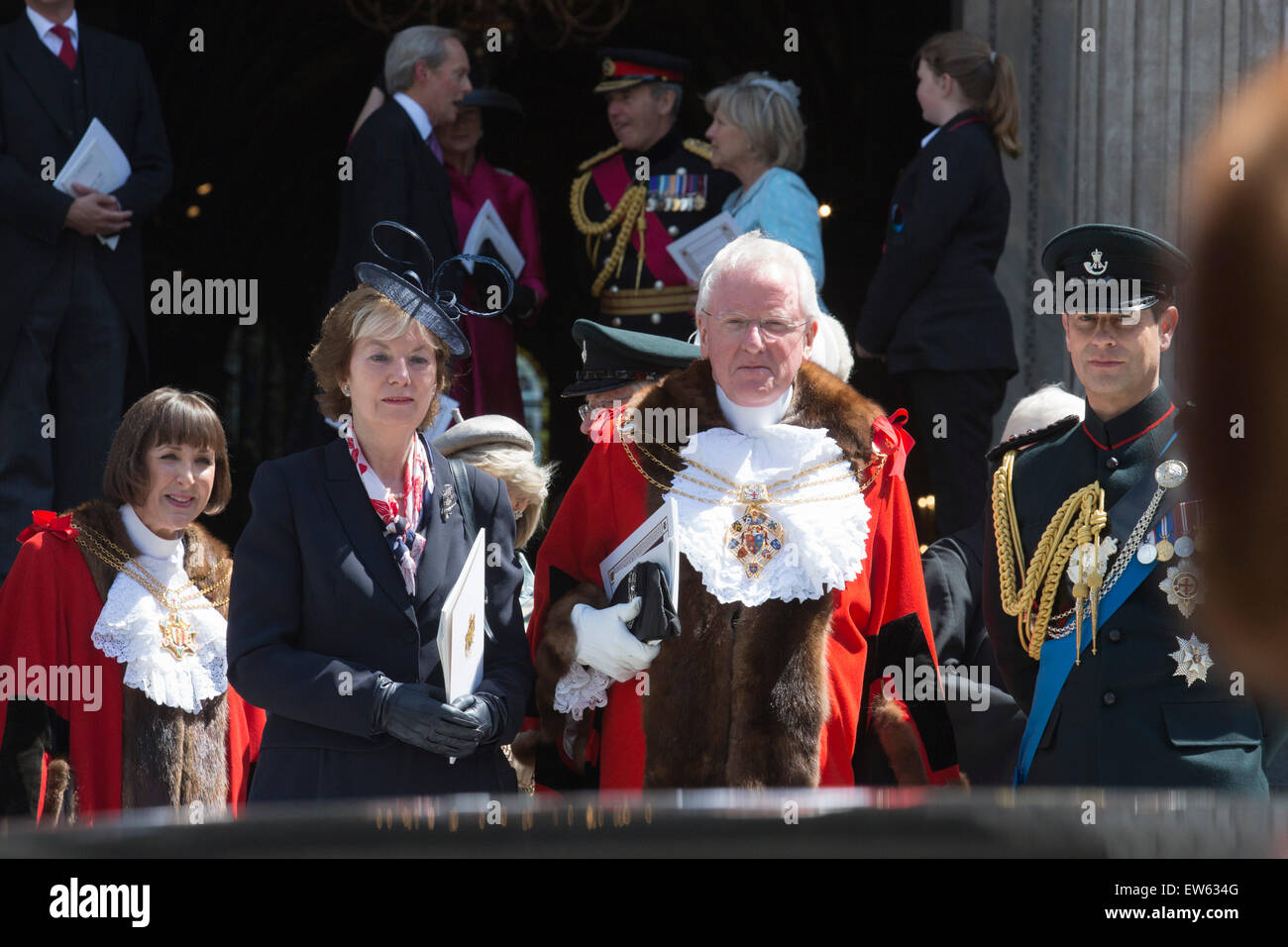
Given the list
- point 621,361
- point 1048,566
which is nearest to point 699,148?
point 621,361

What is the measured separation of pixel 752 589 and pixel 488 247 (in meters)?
3.23

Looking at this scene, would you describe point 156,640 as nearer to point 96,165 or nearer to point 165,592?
point 165,592

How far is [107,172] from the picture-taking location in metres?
5.75

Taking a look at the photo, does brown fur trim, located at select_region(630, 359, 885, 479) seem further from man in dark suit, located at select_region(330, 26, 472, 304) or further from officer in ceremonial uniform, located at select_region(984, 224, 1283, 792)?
man in dark suit, located at select_region(330, 26, 472, 304)

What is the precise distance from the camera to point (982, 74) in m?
5.81

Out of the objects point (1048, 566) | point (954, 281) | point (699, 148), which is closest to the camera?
point (1048, 566)

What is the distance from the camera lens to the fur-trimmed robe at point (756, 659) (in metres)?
3.35

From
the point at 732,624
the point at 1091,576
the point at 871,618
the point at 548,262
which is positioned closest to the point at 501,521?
the point at 732,624

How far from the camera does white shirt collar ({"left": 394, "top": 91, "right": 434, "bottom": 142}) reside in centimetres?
621

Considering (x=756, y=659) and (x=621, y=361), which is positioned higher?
(x=621, y=361)

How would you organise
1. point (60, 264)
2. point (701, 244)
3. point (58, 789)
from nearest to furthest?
point (58, 789) → point (60, 264) → point (701, 244)

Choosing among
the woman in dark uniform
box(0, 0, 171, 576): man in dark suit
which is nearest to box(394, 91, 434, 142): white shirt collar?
box(0, 0, 171, 576): man in dark suit
